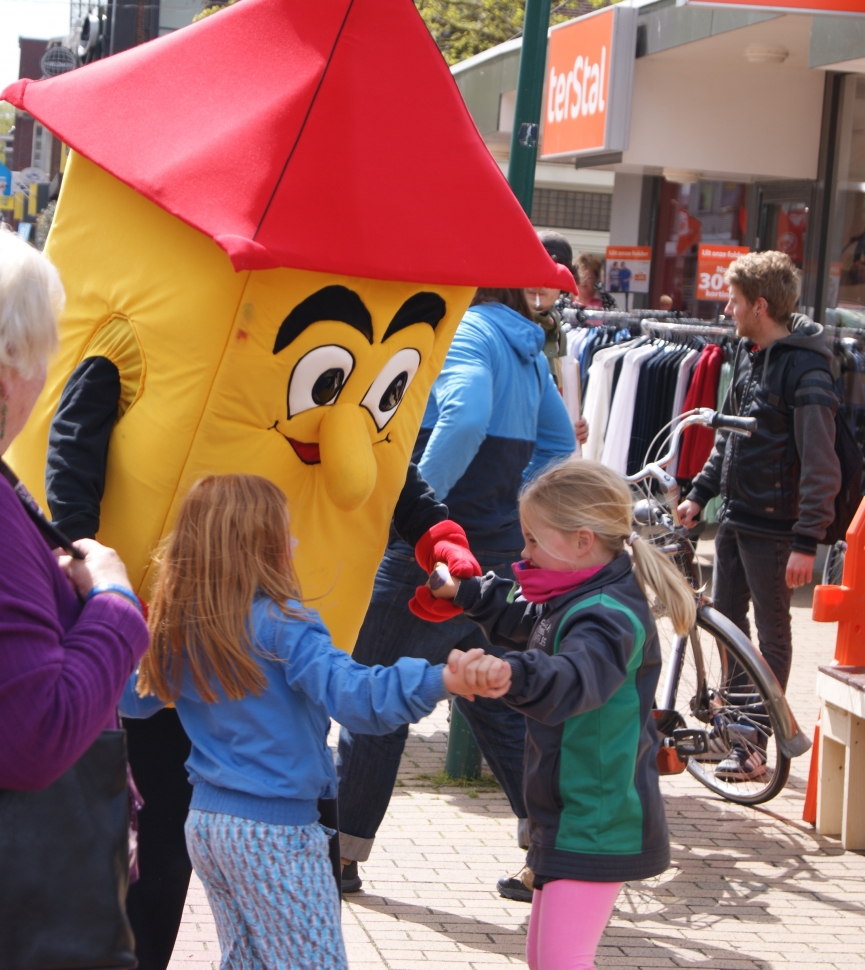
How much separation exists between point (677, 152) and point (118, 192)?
948 cm

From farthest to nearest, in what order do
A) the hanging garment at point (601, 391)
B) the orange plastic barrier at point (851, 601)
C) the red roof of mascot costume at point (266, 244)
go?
the hanging garment at point (601, 391) < the orange plastic barrier at point (851, 601) < the red roof of mascot costume at point (266, 244)

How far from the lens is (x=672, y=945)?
12.6 ft

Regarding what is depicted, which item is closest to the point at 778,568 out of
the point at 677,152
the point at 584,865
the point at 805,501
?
the point at 805,501

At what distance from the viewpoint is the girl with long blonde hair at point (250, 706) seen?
2.47m

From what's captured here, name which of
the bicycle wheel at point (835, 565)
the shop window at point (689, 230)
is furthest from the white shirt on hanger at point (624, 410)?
the shop window at point (689, 230)

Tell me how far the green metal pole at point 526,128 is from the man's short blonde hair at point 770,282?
0.89 meters

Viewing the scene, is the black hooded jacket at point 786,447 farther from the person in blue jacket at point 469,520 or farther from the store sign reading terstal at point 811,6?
the store sign reading terstal at point 811,6

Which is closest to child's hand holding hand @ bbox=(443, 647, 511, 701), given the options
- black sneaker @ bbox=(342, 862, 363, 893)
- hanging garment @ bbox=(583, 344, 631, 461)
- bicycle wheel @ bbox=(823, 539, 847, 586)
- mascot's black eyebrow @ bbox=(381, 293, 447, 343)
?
mascot's black eyebrow @ bbox=(381, 293, 447, 343)

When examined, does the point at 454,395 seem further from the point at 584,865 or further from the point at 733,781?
the point at 733,781

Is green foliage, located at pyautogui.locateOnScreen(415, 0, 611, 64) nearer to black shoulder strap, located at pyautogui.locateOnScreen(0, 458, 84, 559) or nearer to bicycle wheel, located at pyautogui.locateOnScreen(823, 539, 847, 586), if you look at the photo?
bicycle wheel, located at pyautogui.locateOnScreen(823, 539, 847, 586)

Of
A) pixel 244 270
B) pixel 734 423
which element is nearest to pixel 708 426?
pixel 734 423

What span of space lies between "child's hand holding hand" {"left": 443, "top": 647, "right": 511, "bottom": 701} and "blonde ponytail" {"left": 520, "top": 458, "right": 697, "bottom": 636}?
0.61 m

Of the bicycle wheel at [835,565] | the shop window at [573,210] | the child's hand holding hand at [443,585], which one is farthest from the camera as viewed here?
the shop window at [573,210]

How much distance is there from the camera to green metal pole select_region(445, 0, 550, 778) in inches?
197
